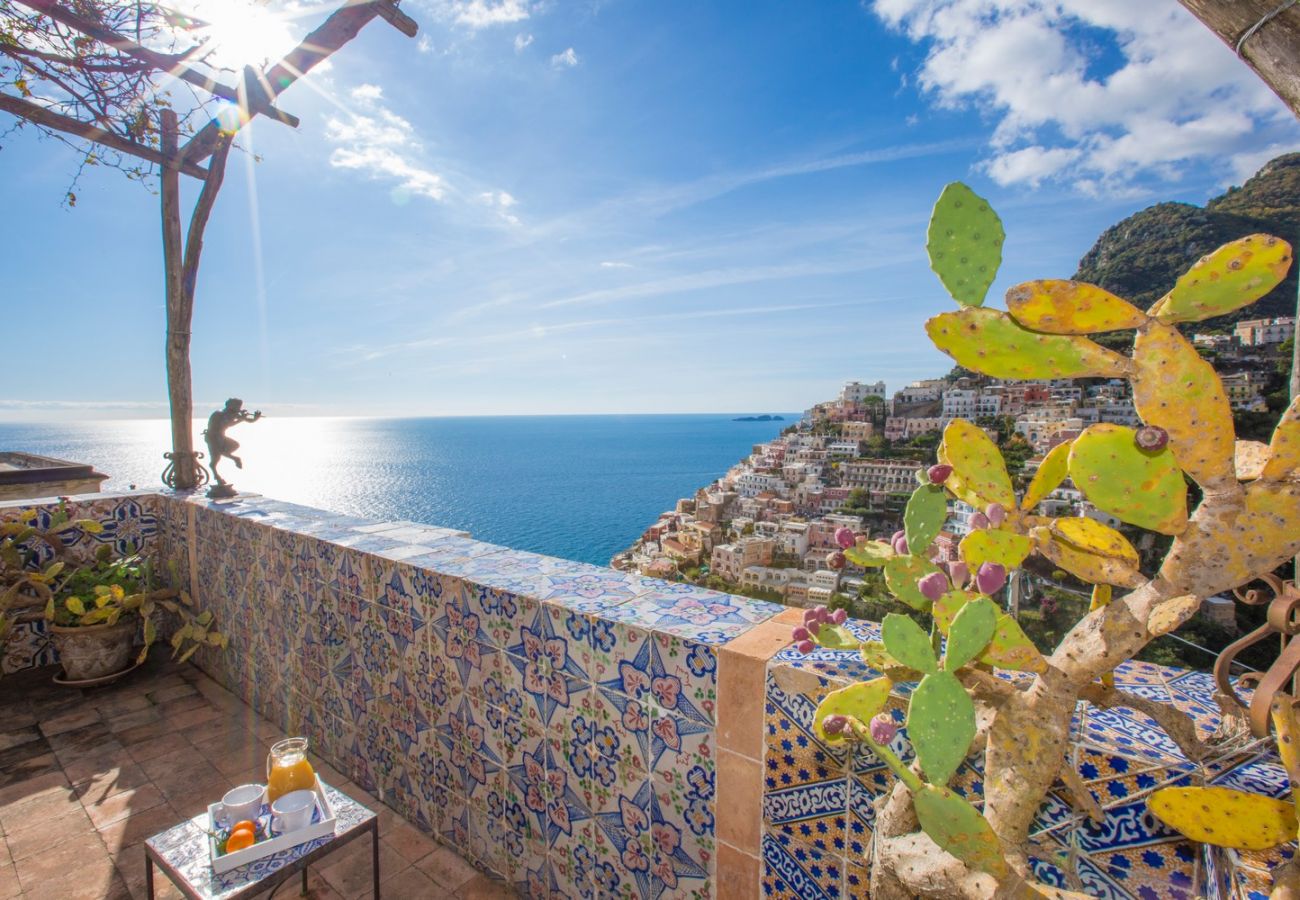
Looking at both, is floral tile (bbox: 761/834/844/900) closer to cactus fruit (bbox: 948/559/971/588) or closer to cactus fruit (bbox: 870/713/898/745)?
cactus fruit (bbox: 870/713/898/745)

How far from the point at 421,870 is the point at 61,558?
10.9 ft

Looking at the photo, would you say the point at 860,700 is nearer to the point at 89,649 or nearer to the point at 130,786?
the point at 130,786

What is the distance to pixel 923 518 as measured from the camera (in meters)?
0.93

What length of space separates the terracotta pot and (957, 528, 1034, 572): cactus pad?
14.6 feet

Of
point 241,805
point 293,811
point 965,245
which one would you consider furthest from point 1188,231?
point 241,805

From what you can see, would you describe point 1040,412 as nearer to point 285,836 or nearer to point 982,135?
point 285,836

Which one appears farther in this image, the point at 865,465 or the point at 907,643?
the point at 865,465

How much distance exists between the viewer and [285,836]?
1.54m

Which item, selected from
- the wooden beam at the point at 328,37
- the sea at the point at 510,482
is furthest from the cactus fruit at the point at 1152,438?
the sea at the point at 510,482

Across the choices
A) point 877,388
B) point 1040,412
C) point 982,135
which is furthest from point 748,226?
point 1040,412

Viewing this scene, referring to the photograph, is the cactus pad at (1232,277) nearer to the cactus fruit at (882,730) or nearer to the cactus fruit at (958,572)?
the cactus fruit at (958,572)

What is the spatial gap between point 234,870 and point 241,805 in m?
0.18

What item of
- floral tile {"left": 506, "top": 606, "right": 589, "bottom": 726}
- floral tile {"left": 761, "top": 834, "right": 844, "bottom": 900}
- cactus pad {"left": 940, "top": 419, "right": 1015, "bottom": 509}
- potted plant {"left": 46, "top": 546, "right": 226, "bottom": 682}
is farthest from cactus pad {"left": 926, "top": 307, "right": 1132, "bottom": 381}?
potted plant {"left": 46, "top": 546, "right": 226, "bottom": 682}

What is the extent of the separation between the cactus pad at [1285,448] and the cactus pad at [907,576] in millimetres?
390
